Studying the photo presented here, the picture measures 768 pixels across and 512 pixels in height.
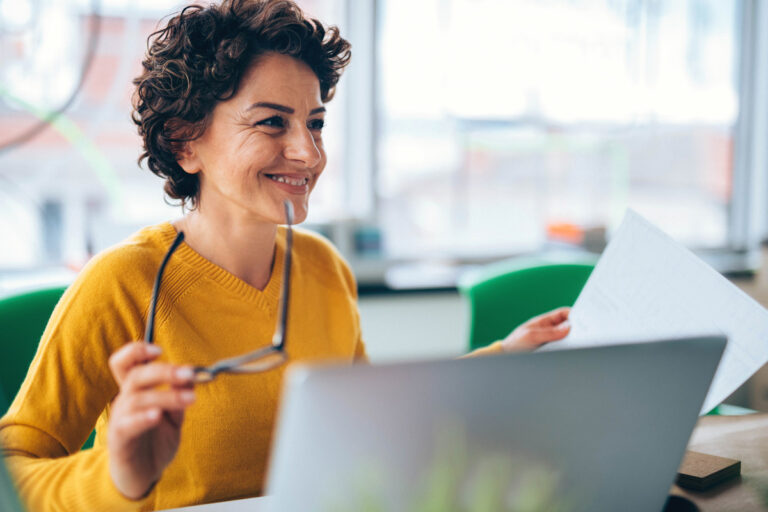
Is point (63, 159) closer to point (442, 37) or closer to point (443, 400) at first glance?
point (442, 37)

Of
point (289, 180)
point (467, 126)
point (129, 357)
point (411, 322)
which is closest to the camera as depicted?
point (129, 357)

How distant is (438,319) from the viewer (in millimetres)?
2758

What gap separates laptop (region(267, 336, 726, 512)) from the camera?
19.2 inches

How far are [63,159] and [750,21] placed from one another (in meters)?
3.07

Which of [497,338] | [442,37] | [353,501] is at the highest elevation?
[442,37]

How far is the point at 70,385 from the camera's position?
3.05ft

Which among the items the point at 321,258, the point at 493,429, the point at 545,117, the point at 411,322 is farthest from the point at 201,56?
the point at 545,117

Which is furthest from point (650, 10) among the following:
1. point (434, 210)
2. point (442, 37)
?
point (434, 210)

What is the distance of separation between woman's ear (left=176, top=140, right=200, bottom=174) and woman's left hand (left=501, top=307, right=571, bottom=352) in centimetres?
58

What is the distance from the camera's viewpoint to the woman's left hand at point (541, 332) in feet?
3.61

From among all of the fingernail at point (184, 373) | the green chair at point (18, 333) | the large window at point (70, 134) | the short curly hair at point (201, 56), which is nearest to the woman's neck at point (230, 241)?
the short curly hair at point (201, 56)

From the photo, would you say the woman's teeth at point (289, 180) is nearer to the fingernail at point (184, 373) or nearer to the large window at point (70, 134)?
the fingernail at point (184, 373)

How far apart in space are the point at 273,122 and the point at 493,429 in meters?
0.69

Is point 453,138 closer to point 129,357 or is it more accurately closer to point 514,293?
point 514,293
